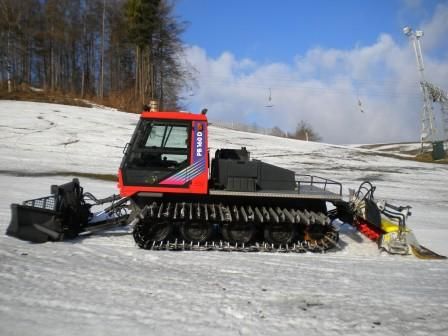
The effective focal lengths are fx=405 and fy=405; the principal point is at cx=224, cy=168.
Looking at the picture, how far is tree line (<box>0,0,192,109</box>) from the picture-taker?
3912cm

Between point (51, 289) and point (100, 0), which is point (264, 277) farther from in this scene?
point (100, 0)

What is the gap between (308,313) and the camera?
13.5ft

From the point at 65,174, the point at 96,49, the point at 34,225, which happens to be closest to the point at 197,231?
the point at 34,225

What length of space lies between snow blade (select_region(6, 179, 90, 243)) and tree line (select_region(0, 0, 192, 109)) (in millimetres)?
33173

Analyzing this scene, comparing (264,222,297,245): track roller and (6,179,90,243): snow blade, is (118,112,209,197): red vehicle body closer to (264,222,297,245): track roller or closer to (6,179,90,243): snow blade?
(6,179,90,243): snow blade

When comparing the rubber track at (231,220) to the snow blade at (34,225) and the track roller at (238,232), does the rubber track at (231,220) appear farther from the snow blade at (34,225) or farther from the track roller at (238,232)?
the snow blade at (34,225)

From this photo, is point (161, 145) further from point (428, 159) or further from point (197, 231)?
point (428, 159)

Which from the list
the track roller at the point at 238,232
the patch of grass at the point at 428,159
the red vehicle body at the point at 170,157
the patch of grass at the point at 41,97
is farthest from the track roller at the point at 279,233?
the patch of grass at the point at 41,97

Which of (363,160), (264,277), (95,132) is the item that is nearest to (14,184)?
(264,277)

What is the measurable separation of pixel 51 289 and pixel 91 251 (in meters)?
1.57

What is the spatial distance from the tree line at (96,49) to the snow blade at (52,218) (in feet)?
109

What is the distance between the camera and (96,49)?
47.4 meters

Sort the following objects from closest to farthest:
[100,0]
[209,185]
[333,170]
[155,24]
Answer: [209,185] < [333,170] < [155,24] < [100,0]

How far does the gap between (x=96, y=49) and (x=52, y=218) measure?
4544 centimetres
